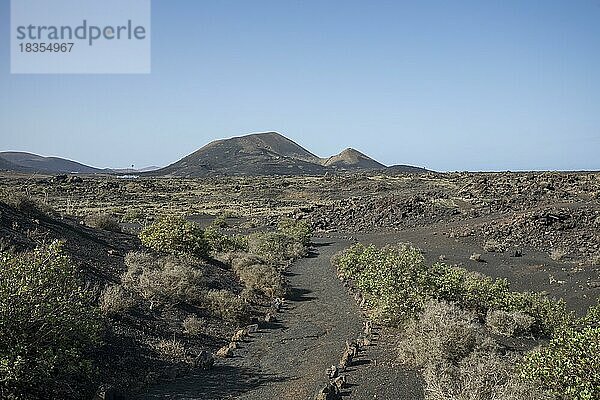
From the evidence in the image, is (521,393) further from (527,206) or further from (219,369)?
(527,206)

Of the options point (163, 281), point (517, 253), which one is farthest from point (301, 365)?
point (517, 253)

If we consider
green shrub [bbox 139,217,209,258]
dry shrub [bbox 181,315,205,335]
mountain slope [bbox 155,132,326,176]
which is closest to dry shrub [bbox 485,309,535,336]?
dry shrub [bbox 181,315,205,335]

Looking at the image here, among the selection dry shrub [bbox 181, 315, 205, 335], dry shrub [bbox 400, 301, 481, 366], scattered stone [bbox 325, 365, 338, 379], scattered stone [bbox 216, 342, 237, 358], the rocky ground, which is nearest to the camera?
dry shrub [bbox 400, 301, 481, 366]

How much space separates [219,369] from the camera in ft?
38.4

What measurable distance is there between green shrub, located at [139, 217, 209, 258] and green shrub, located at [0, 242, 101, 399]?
1271 centimetres

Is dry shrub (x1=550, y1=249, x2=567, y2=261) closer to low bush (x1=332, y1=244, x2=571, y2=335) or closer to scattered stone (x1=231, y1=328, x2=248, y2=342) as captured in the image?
low bush (x1=332, y1=244, x2=571, y2=335)

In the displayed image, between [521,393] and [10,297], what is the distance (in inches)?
293

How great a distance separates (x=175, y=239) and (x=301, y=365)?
12.1 m

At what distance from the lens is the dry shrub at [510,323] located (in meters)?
13.2

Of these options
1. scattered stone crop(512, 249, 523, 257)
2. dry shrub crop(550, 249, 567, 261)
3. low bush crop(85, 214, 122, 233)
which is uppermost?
low bush crop(85, 214, 122, 233)

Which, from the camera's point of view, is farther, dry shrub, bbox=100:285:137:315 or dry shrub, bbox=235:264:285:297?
dry shrub, bbox=235:264:285:297

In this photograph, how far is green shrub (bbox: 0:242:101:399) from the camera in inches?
312


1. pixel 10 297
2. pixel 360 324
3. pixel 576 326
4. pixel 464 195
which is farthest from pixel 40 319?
pixel 464 195

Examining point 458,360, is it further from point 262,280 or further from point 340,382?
point 262,280
